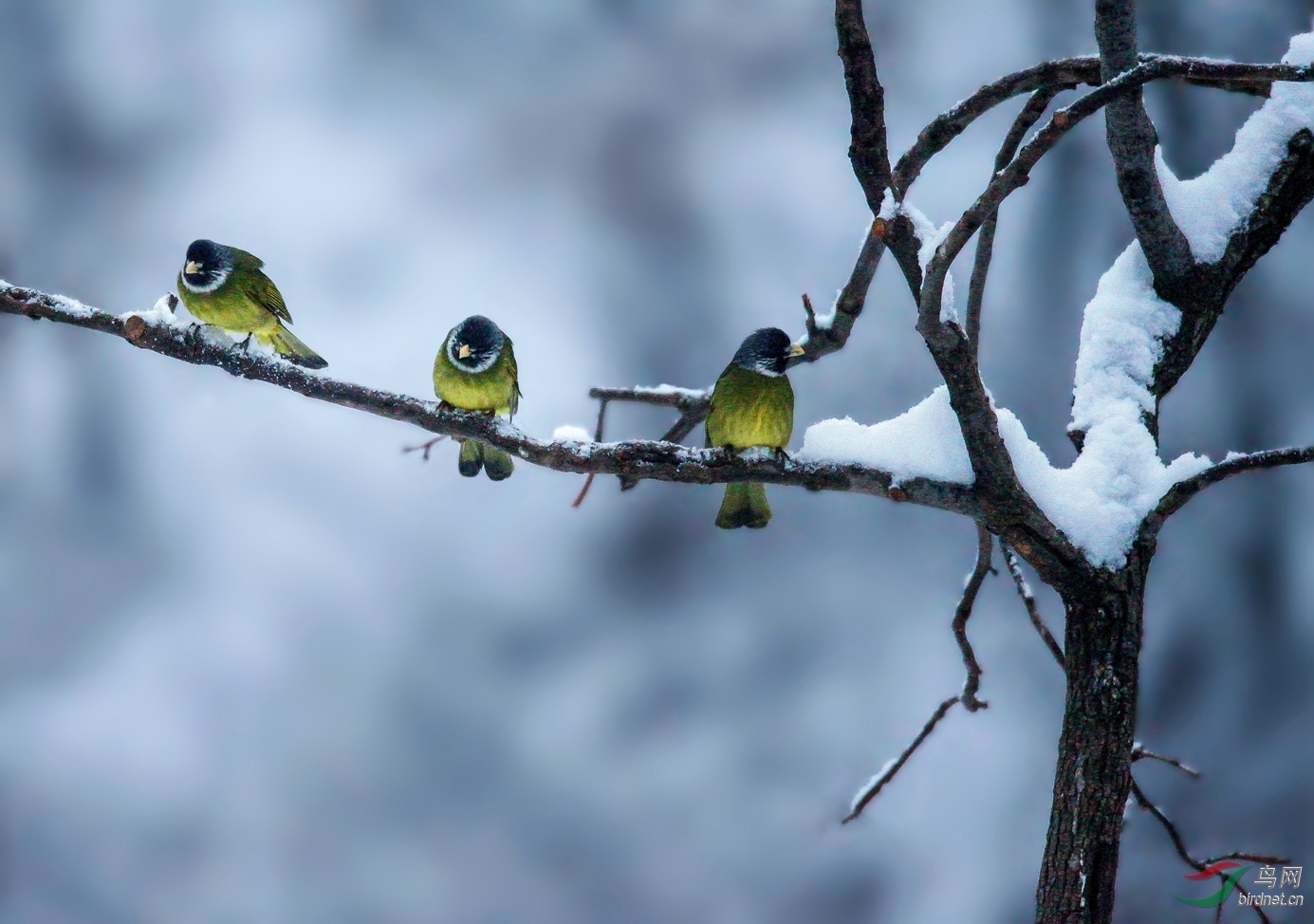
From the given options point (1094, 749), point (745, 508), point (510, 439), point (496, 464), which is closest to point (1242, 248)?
point (1094, 749)

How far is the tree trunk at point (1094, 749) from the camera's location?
2.75 metres

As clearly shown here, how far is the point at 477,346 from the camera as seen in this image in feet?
13.6

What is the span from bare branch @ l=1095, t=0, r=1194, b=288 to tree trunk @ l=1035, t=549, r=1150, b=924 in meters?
1.08

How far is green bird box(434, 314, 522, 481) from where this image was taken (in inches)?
162

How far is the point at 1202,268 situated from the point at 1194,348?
0.96ft

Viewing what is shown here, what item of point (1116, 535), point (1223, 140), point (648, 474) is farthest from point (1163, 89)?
point (648, 474)

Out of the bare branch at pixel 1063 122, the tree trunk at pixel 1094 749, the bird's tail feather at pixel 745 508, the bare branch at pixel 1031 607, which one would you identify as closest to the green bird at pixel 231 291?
the bird's tail feather at pixel 745 508

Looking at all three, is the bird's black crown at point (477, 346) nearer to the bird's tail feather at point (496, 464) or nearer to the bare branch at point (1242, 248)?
the bird's tail feather at point (496, 464)

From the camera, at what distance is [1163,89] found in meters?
6.66

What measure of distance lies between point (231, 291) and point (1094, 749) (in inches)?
150

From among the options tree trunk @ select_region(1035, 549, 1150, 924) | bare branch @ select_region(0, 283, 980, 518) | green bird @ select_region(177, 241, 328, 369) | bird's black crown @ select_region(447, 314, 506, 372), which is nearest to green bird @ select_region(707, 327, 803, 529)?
bare branch @ select_region(0, 283, 980, 518)

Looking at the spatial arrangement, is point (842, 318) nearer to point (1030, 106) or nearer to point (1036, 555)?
point (1030, 106)

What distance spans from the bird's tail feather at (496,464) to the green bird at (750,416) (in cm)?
86

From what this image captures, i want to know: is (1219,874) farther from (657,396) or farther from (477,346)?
(477,346)
